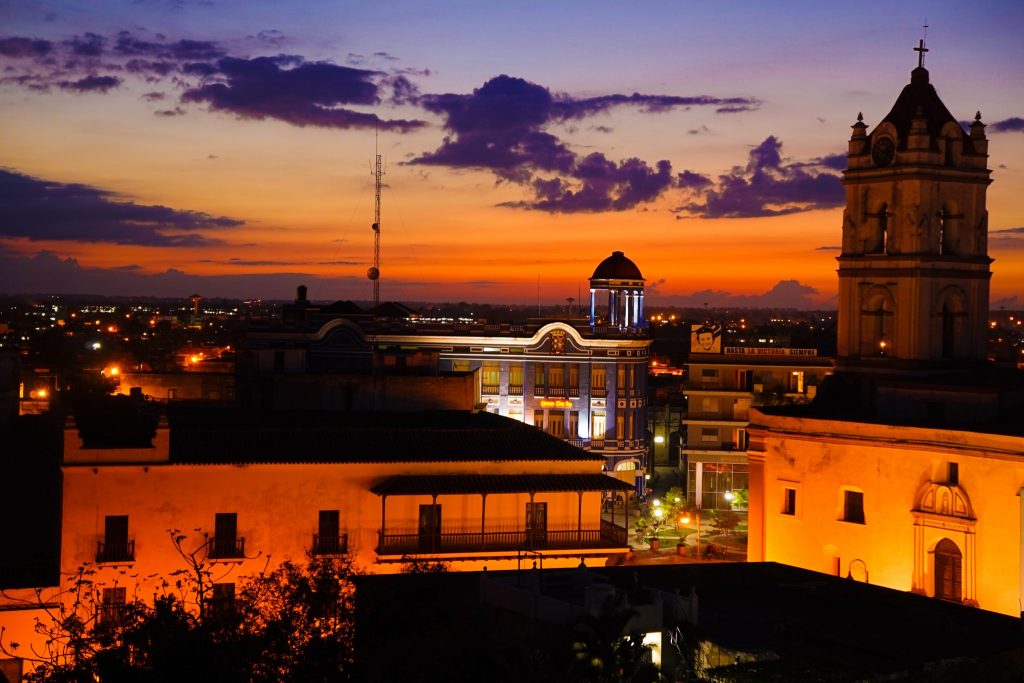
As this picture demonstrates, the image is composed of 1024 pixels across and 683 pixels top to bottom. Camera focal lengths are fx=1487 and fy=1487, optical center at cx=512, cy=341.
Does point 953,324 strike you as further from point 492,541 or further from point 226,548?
point 226,548

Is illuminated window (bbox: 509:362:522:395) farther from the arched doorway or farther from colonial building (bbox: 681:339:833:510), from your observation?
the arched doorway

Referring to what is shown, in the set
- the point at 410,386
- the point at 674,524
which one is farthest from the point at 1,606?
the point at 674,524

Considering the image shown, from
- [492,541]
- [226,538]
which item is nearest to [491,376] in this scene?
[492,541]

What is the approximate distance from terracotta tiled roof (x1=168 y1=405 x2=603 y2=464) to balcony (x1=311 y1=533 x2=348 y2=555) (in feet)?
6.35

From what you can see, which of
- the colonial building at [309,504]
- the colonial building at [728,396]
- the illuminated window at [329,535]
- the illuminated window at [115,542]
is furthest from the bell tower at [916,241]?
the illuminated window at [115,542]

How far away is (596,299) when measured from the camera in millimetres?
81688

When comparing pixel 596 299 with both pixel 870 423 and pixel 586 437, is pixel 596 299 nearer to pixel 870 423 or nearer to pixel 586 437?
pixel 586 437

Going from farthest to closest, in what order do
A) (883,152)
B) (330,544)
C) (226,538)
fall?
(883,152), (330,544), (226,538)

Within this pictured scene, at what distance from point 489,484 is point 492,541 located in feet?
4.76

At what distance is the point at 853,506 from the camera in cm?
4191

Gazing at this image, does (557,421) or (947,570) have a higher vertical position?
(557,421)

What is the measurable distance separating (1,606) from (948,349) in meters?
28.2

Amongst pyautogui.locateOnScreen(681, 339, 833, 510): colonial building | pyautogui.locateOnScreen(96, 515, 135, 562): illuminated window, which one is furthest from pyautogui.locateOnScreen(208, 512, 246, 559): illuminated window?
pyautogui.locateOnScreen(681, 339, 833, 510): colonial building

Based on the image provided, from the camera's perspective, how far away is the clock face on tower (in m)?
44.9
